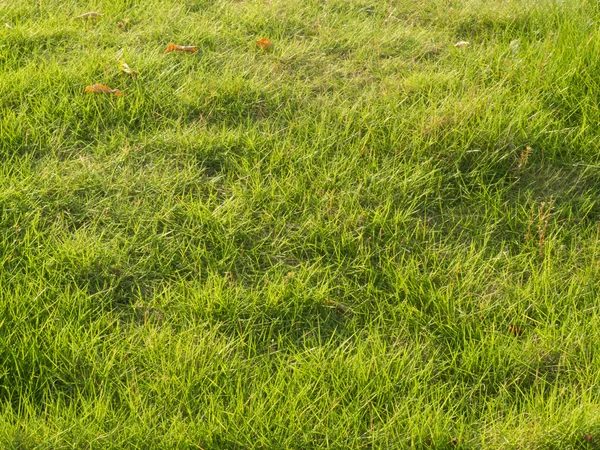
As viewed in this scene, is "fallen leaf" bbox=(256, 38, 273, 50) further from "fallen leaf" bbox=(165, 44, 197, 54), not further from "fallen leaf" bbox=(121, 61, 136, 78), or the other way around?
"fallen leaf" bbox=(121, 61, 136, 78)

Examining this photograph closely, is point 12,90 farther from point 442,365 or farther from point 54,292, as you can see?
point 442,365

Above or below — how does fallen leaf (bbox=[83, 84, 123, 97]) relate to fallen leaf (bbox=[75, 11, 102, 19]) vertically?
below

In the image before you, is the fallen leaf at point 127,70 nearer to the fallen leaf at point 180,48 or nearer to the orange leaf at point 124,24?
the fallen leaf at point 180,48

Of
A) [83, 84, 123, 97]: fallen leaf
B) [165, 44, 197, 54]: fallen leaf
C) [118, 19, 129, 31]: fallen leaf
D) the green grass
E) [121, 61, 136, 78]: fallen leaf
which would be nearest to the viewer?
the green grass

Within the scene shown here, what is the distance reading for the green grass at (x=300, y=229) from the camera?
247 cm

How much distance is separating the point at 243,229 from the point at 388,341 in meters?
0.79

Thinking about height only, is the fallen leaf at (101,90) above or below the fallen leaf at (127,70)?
below

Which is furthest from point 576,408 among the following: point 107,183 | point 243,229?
point 107,183

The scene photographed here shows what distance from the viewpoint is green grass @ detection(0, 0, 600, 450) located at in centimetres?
247

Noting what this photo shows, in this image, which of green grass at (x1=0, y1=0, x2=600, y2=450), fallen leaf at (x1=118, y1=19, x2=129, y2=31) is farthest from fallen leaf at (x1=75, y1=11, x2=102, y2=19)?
fallen leaf at (x1=118, y1=19, x2=129, y2=31)

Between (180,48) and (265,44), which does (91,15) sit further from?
→ (265,44)

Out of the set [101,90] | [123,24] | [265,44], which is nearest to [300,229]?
[101,90]

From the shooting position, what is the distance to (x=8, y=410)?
2422mm

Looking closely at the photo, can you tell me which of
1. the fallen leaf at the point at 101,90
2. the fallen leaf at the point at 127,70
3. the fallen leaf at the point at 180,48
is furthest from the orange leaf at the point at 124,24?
the fallen leaf at the point at 101,90
